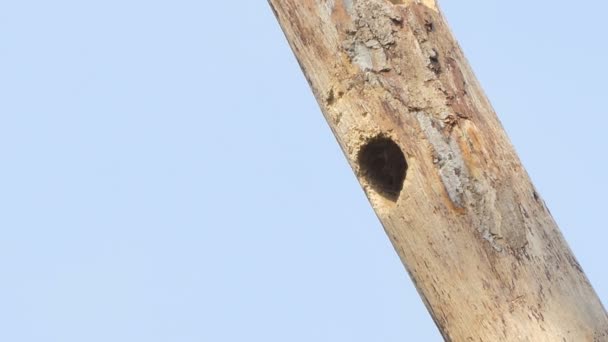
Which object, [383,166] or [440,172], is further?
[383,166]

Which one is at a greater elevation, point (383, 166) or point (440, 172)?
point (383, 166)

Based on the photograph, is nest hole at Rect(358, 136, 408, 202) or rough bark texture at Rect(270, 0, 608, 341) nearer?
rough bark texture at Rect(270, 0, 608, 341)

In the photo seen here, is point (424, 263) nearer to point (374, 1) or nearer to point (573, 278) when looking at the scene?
point (573, 278)

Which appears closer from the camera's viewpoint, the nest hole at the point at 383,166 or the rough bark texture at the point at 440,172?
the rough bark texture at the point at 440,172

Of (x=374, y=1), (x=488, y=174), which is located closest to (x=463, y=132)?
(x=488, y=174)
